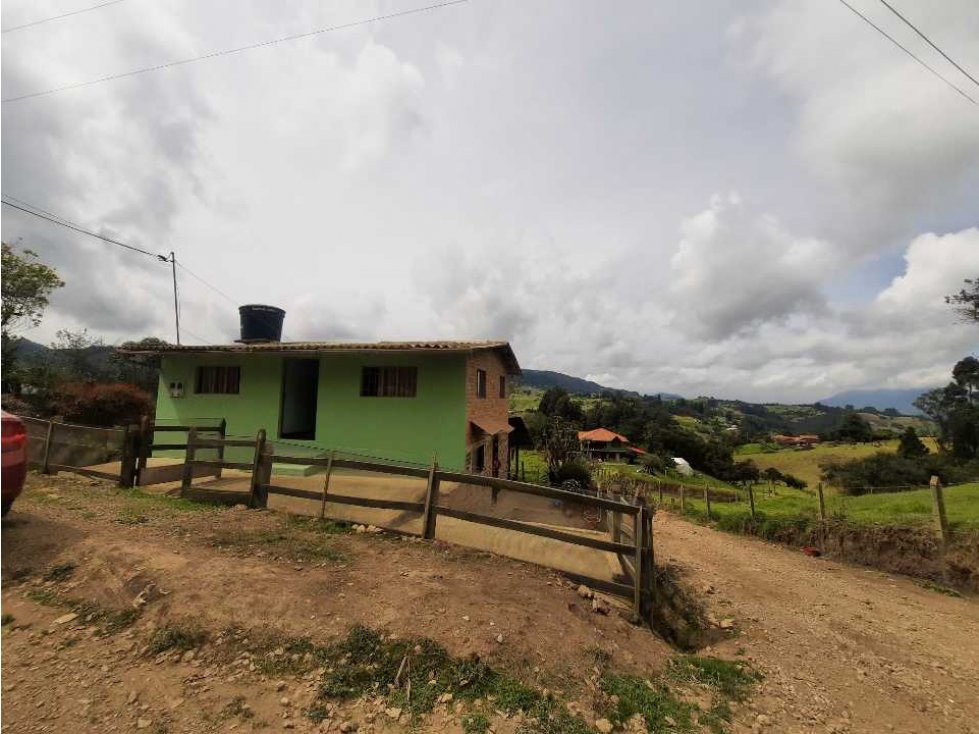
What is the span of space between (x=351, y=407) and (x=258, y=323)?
7.52 m

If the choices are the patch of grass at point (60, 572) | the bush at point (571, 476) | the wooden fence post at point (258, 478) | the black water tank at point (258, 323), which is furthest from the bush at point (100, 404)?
the bush at point (571, 476)

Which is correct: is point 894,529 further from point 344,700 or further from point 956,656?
point 344,700

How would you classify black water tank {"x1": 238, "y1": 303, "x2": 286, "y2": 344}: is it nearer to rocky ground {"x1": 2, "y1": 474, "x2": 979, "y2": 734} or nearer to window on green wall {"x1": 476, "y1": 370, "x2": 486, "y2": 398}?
window on green wall {"x1": 476, "y1": 370, "x2": 486, "y2": 398}

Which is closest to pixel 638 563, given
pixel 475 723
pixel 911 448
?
pixel 475 723

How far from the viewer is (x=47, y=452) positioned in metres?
10.3

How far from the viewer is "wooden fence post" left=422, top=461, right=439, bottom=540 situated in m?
7.11

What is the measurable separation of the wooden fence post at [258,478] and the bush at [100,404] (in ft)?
50.6

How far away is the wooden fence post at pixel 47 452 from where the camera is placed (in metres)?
10.2

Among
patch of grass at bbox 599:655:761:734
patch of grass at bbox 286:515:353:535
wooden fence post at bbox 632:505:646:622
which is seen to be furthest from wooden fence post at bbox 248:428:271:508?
patch of grass at bbox 599:655:761:734

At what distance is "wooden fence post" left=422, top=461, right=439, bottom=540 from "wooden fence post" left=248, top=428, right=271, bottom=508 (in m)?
3.53

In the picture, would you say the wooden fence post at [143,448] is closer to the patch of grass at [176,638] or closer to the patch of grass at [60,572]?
→ the patch of grass at [60,572]

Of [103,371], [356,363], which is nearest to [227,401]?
[356,363]

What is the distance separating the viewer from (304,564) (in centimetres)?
580

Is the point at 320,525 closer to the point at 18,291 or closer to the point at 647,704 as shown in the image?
the point at 647,704
